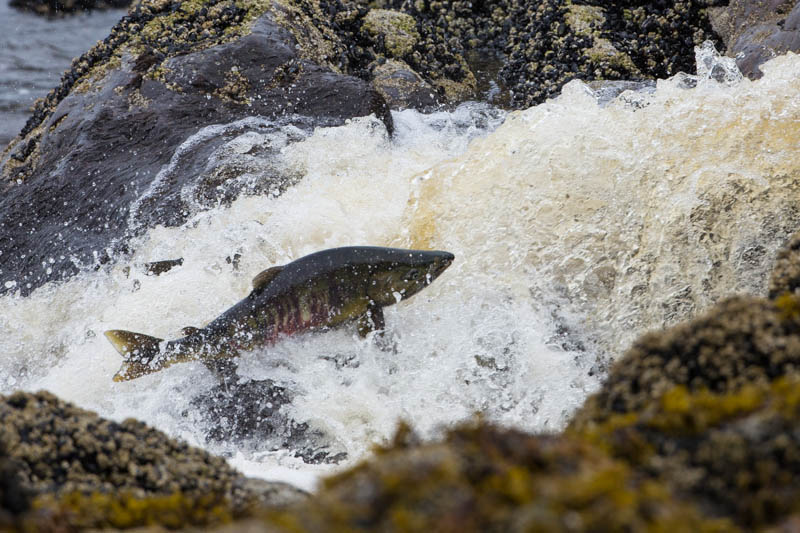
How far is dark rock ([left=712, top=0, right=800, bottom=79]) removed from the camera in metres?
7.04

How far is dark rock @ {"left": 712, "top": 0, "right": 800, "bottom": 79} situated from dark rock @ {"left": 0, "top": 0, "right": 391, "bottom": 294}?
4097 millimetres

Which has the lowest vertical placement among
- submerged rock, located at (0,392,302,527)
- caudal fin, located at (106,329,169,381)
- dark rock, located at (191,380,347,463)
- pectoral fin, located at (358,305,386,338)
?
dark rock, located at (191,380,347,463)

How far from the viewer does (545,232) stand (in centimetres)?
530

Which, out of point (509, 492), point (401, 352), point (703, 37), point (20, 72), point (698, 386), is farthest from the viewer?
point (20, 72)

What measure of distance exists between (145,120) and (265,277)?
333 cm

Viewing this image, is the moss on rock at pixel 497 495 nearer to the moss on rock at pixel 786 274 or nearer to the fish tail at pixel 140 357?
the moss on rock at pixel 786 274

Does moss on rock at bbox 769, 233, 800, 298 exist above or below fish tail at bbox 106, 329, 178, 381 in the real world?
above

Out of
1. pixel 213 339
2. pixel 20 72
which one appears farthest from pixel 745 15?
pixel 20 72

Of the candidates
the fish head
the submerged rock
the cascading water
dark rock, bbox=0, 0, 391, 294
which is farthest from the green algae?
dark rock, bbox=0, 0, 391, 294

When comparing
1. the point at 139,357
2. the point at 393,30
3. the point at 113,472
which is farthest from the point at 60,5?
→ the point at 113,472

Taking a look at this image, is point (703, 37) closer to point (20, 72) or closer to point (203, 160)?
point (203, 160)

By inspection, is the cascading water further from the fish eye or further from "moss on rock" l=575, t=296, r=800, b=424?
"moss on rock" l=575, t=296, r=800, b=424

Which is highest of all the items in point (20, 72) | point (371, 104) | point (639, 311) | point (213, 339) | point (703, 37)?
point (703, 37)

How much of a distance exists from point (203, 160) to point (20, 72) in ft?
33.6
